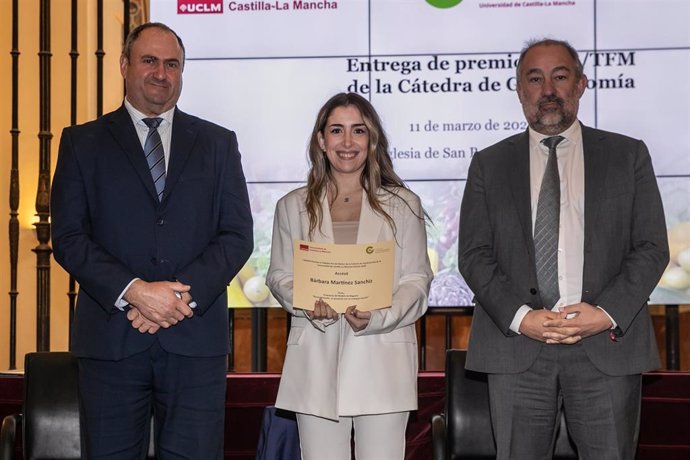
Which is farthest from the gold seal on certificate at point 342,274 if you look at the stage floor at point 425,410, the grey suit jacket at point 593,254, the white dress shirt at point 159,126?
the stage floor at point 425,410

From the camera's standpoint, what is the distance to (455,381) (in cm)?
366

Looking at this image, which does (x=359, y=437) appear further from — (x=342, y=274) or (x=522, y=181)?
(x=522, y=181)

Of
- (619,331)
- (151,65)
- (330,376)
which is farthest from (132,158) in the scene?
(619,331)

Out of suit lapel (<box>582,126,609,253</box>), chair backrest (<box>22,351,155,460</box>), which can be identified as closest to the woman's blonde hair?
suit lapel (<box>582,126,609,253</box>)

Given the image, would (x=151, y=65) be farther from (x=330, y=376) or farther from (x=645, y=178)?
(x=645, y=178)

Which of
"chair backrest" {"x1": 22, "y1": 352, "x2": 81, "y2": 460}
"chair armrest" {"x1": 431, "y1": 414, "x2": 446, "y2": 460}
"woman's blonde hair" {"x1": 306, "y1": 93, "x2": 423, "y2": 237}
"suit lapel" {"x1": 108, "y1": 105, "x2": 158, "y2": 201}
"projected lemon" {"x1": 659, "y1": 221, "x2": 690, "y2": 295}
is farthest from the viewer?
"projected lemon" {"x1": 659, "y1": 221, "x2": 690, "y2": 295}

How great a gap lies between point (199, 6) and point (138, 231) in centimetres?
189

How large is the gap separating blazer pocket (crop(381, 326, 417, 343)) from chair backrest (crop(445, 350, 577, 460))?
1.51 feet

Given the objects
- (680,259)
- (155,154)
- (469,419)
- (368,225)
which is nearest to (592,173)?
(368,225)

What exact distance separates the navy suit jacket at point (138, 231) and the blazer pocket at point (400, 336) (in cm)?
52

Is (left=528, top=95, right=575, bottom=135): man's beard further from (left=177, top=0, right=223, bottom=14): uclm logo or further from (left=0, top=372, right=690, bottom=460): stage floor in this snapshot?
(left=177, top=0, right=223, bottom=14): uclm logo

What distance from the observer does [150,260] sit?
9.89 feet

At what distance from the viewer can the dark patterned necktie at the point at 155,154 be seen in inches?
122

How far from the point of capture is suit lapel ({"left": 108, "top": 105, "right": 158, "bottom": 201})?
306cm
